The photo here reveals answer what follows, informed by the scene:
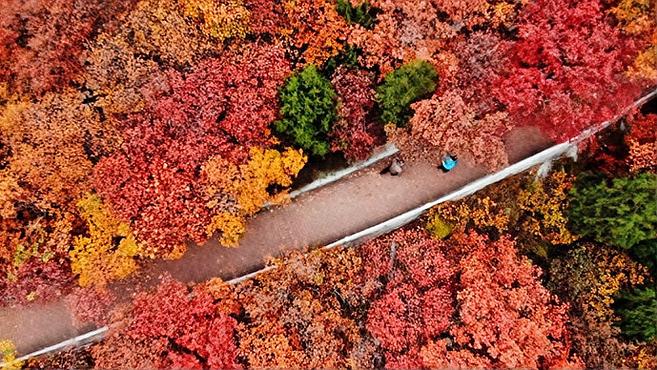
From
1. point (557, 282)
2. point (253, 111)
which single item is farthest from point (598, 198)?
point (253, 111)

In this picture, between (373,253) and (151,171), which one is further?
(373,253)

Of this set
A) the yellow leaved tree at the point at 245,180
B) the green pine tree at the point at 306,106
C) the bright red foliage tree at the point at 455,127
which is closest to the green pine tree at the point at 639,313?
the bright red foliage tree at the point at 455,127

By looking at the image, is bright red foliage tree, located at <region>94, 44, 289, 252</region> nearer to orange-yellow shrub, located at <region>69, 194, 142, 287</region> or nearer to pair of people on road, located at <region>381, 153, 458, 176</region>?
orange-yellow shrub, located at <region>69, 194, 142, 287</region>

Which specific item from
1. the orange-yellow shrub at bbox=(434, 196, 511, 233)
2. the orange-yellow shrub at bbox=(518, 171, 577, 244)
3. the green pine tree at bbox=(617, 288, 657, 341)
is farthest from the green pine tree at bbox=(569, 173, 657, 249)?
the orange-yellow shrub at bbox=(434, 196, 511, 233)

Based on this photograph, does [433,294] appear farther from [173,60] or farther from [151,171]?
[173,60]

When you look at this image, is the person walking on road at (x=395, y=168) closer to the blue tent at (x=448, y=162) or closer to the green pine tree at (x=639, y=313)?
the blue tent at (x=448, y=162)

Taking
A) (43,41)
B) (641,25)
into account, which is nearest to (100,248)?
(43,41)
